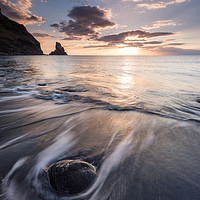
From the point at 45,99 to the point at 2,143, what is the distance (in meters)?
3.29

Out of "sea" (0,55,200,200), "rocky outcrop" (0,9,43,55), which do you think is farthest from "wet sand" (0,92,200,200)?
"rocky outcrop" (0,9,43,55)

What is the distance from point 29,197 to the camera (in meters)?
1.58

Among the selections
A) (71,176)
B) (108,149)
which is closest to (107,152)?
(108,149)

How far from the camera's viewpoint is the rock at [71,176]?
1647mm

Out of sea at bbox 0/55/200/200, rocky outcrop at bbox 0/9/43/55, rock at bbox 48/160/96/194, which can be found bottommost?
sea at bbox 0/55/200/200

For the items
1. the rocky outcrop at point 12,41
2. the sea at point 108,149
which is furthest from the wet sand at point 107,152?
the rocky outcrop at point 12,41

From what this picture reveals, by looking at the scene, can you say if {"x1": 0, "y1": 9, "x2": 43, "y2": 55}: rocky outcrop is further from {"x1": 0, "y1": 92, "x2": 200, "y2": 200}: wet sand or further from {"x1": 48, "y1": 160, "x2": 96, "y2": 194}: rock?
{"x1": 48, "y1": 160, "x2": 96, "y2": 194}: rock

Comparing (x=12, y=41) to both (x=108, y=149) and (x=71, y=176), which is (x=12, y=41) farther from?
(x=71, y=176)

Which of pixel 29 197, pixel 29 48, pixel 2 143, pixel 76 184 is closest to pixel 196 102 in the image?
pixel 76 184

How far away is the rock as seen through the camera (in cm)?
165

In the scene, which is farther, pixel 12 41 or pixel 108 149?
pixel 12 41

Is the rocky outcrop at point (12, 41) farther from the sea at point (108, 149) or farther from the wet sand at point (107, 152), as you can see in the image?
the wet sand at point (107, 152)

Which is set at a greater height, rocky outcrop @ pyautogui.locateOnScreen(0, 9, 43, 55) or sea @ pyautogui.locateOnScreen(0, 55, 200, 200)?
rocky outcrop @ pyautogui.locateOnScreen(0, 9, 43, 55)

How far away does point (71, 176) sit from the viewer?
1.70 m
